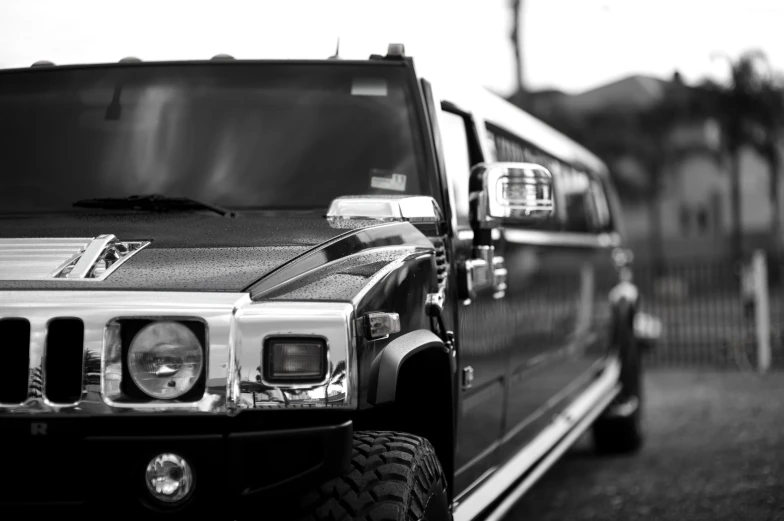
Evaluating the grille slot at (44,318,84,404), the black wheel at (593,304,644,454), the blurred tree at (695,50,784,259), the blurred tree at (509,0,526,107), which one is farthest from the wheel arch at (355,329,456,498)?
the blurred tree at (695,50,784,259)

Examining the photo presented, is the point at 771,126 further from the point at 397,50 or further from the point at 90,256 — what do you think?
the point at 90,256

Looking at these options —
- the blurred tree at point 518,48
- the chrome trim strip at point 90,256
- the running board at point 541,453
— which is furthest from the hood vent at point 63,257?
the blurred tree at point 518,48

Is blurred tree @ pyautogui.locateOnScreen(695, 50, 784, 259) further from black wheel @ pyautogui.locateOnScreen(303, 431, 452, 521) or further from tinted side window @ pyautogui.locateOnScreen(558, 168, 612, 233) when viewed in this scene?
black wheel @ pyautogui.locateOnScreen(303, 431, 452, 521)

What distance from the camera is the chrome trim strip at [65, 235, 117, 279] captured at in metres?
2.63

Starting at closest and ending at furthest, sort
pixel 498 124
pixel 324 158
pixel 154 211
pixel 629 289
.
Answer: pixel 154 211 → pixel 324 158 → pixel 498 124 → pixel 629 289

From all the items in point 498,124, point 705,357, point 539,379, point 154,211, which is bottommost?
point 705,357

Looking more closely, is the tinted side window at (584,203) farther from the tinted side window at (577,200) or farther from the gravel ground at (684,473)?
the gravel ground at (684,473)

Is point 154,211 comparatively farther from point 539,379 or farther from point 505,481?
point 539,379

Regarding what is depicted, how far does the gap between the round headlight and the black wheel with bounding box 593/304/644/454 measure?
606 centimetres

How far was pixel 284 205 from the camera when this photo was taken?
11.5ft

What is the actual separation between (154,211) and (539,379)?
2.73 meters

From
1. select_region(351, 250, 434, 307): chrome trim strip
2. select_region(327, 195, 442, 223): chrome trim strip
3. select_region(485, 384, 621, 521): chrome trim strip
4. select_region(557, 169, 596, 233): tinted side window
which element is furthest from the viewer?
select_region(557, 169, 596, 233): tinted side window

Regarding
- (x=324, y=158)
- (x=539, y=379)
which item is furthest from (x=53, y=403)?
(x=539, y=379)

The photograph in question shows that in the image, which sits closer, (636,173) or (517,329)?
(517,329)
